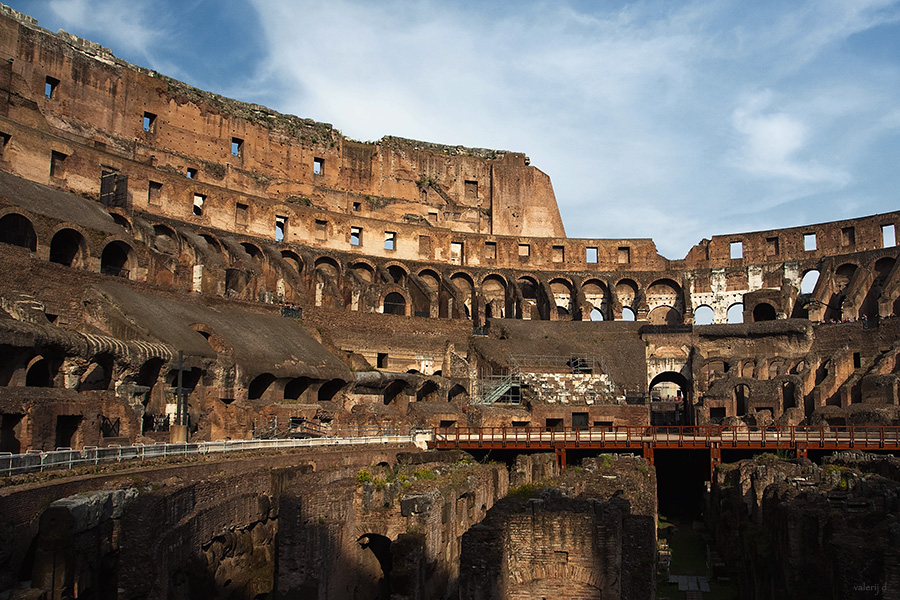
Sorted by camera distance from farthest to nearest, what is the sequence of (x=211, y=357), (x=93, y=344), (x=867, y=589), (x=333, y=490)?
(x=211, y=357)
(x=93, y=344)
(x=333, y=490)
(x=867, y=589)

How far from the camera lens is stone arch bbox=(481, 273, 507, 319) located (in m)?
53.7

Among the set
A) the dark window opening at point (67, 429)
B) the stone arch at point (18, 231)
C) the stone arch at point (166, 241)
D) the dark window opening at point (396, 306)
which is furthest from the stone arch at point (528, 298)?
the dark window opening at point (67, 429)

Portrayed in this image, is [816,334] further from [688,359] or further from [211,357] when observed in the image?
[211,357]

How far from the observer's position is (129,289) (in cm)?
3053

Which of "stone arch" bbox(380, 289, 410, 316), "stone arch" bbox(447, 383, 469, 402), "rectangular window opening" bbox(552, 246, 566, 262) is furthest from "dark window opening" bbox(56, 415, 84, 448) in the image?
"rectangular window opening" bbox(552, 246, 566, 262)

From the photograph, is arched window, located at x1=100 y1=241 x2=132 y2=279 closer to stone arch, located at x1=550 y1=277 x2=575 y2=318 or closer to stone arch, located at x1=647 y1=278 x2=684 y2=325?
stone arch, located at x1=550 y1=277 x2=575 y2=318

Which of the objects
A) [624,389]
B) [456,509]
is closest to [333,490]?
[456,509]

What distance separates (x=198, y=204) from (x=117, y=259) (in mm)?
10337

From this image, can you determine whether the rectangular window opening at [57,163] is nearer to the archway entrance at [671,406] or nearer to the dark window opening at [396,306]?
the dark window opening at [396,306]

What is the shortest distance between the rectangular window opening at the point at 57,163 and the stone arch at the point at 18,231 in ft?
24.4

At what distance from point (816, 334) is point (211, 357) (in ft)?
108

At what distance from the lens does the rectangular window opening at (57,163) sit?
124 feet

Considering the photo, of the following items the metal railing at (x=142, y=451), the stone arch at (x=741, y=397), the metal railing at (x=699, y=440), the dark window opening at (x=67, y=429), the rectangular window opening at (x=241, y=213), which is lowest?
the metal railing at (x=699, y=440)

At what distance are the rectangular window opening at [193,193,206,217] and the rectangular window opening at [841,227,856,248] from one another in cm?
3980
